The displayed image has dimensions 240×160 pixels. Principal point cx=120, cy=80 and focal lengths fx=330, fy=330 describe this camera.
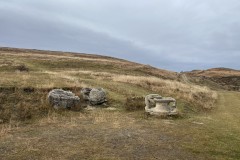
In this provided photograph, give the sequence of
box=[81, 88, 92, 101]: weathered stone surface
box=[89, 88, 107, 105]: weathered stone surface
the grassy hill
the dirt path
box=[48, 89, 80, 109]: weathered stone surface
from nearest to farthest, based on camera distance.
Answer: the dirt path < the grassy hill < box=[48, 89, 80, 109]: weathered stone surface < box=[89, 88, 107, 105]: weathered stone surface < box=[81, 88, 92, 101]: weathered stone surface

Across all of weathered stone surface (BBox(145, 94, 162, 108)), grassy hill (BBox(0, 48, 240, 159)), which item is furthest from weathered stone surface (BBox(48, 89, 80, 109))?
weathered stone surface (BBox(145, 94, 162, 108))

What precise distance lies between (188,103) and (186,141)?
15109 mm

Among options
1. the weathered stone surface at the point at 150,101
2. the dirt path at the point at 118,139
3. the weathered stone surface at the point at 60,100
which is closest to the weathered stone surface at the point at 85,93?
the weathered stone surface at the point at 60,100

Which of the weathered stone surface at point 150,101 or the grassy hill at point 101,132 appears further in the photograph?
the weathered stone surface at point 150,101

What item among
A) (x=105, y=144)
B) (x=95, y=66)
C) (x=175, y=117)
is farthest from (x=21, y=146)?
(x=95, y=66)

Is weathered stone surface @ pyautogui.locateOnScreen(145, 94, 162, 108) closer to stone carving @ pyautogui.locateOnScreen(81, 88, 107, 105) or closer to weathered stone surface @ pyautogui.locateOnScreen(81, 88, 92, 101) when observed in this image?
stone carving @ pyautogui.locateOnScreen(81, 88, 107, 105)

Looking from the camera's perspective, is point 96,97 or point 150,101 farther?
point 96,97

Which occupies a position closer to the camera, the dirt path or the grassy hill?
the dirt path

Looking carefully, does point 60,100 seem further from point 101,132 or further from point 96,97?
point 101,132

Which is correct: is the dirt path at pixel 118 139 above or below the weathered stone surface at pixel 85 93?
below

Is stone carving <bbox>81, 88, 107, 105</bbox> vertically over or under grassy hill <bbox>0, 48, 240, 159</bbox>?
over

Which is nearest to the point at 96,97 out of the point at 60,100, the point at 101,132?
the point at 60,100

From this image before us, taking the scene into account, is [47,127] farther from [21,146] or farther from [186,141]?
[186,141]

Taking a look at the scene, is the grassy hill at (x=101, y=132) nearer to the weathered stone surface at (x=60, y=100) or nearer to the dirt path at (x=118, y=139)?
the dirt path at (x=118, y=139)
